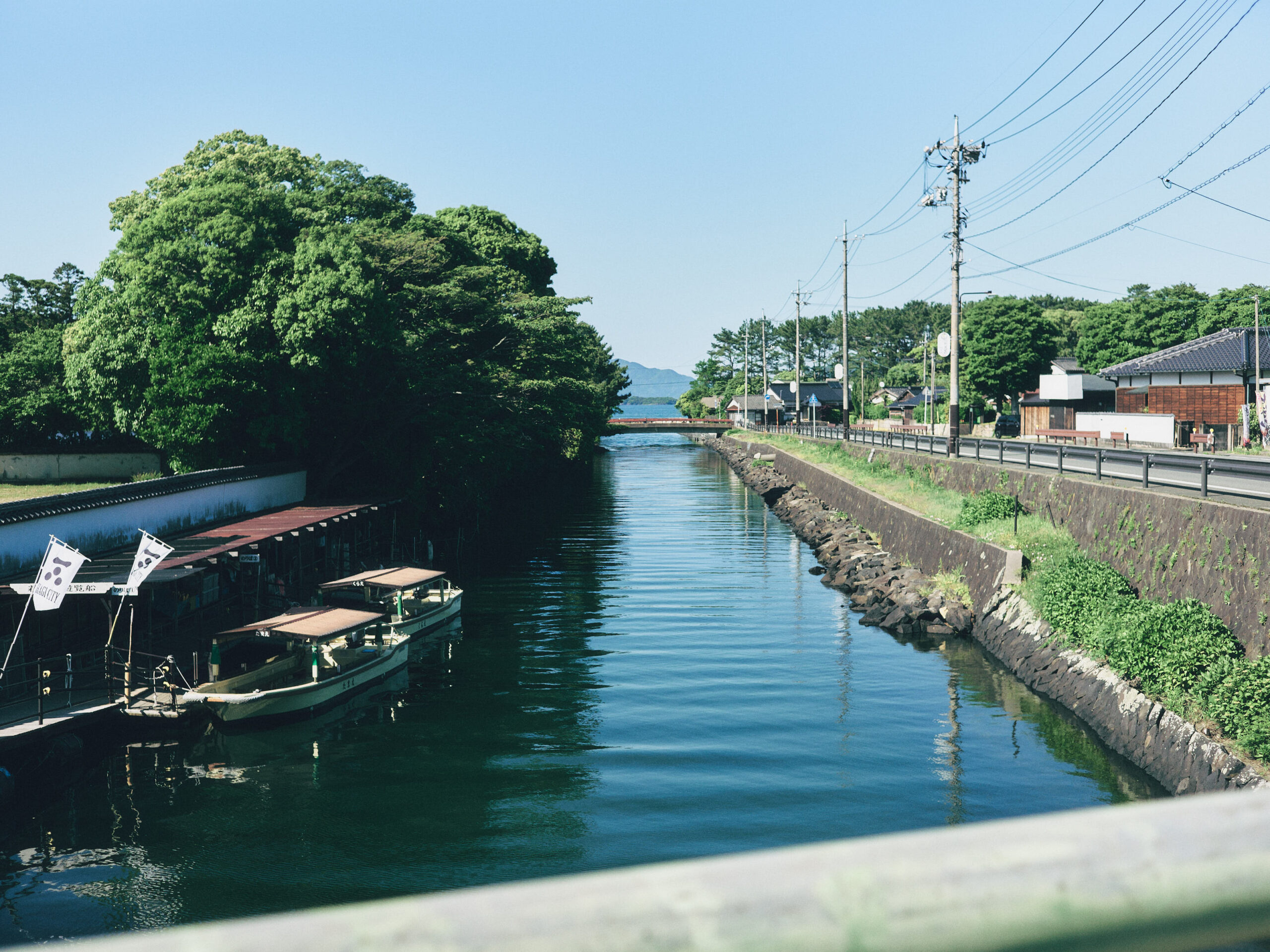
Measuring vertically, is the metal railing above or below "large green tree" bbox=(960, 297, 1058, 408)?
below

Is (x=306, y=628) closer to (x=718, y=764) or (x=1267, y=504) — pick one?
(x=718, y=764)

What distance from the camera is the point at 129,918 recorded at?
14219 mm

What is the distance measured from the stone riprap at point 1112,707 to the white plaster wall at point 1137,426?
955 inches

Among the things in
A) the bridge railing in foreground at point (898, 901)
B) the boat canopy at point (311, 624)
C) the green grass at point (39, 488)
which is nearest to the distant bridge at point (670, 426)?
the green grass at point (39, 488)

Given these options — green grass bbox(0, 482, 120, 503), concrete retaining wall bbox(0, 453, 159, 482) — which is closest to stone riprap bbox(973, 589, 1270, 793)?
green grass bbox(0, 482, 120, 503)

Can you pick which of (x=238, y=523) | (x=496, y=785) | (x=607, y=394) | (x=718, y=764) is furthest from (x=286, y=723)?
(x=607, y=394)

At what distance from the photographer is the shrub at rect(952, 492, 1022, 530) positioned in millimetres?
31859

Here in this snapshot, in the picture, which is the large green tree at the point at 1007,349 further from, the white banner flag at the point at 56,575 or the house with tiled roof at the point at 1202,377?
the white banner flag at the point at 56,575

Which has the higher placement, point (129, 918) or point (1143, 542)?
point (1143, 542)

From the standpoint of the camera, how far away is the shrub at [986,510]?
31.9 meters

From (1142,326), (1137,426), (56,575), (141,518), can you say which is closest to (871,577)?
(1137,426)

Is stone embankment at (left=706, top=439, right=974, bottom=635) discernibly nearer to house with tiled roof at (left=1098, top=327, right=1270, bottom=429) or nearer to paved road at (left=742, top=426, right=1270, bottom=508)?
paved road at (left=742, top=426, right=1270, bottom=508)

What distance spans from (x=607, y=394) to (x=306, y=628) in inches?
3423

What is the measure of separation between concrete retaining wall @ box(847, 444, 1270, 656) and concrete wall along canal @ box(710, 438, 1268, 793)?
7.04 feet
